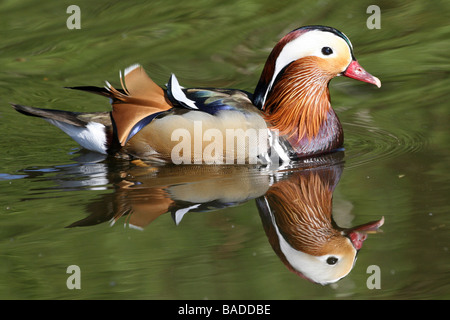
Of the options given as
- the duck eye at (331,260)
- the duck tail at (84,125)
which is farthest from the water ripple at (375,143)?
the duck tail at (84,125)

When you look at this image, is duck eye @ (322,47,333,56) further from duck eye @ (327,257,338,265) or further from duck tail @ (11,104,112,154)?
duck eye @ (327,257,338,265)

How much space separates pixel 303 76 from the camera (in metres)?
6.95

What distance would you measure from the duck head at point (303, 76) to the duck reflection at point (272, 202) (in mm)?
400

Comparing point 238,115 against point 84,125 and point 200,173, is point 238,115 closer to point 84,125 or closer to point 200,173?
point 200,173

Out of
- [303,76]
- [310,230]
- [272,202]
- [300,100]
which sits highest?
[303,76]

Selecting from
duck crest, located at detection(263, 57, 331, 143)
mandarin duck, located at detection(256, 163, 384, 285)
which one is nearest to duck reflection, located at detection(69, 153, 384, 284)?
mandarin duck, located at detection(256, 163, 384, 285)

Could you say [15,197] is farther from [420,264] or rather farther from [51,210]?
[420,264]

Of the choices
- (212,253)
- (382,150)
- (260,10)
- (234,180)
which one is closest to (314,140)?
(382,150)

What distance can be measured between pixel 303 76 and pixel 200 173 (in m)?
1.31

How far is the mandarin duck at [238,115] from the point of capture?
6555 mm

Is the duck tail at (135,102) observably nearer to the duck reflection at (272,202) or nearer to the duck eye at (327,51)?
the duck reflection at (272,202)

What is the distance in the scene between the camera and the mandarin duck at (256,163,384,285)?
475 centimetres

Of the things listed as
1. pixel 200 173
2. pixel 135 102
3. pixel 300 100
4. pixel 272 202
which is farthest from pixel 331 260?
pixel 135 102

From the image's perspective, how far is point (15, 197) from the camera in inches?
233
